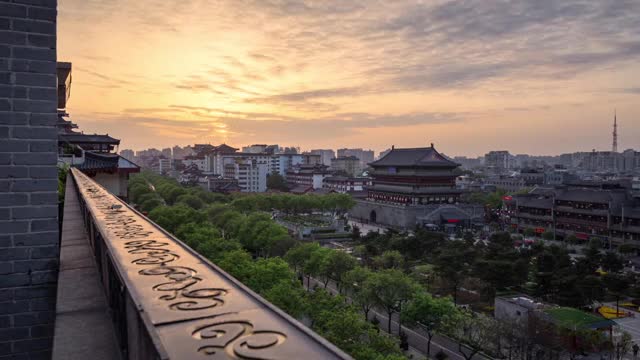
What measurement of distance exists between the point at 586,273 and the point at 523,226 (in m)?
24.6

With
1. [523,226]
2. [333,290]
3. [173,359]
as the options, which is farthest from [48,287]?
[523,226]

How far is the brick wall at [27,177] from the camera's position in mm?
4828

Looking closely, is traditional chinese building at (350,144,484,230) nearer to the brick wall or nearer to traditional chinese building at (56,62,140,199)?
traditional chinese building at (56,62,140,199)

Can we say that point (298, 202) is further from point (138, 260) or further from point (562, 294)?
point (138, 260)

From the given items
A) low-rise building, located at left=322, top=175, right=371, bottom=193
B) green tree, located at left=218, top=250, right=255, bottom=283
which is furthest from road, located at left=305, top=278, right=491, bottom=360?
low-rise building, located at left=322, top=175, right=371, bottom=193

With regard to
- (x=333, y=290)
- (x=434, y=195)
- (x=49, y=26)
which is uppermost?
(x=49, y=26)

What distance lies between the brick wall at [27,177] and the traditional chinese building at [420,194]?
47.6 metres

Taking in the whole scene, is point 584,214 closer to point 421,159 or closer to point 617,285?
point 421,159

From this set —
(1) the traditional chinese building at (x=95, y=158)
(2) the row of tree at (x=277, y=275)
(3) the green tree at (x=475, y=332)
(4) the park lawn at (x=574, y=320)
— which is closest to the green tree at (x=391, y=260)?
(2) the row of tree at (x=277, y=275)

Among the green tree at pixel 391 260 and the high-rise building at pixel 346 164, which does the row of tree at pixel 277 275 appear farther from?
the high-rise building at pixel 346 164

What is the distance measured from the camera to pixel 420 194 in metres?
53.7

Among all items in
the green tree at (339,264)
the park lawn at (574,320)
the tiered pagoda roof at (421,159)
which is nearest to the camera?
the park lawn at (574,320)

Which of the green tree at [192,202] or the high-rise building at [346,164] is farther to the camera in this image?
the high-rise building at [346,164]

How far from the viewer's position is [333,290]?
2825cm
